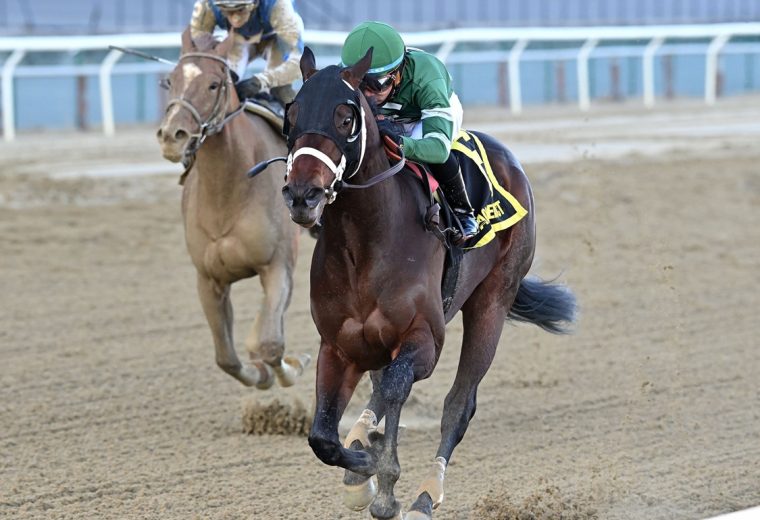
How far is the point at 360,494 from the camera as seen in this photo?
157 inches

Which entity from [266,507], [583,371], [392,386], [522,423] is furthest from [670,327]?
[392,386]

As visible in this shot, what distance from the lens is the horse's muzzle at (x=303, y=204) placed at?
3.44 meters

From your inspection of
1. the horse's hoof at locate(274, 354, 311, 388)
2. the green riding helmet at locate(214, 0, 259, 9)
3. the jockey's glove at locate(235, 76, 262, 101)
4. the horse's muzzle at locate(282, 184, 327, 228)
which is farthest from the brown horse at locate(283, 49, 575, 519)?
the green riding helmet at locate(214, 0, 259, 9)

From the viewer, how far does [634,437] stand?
5.87 meters

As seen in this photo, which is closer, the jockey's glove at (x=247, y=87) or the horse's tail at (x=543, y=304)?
the horse's tail at (x=543, y=304)

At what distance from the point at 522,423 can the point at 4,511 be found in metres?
2.59

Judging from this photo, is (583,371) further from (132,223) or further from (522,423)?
(132,223)

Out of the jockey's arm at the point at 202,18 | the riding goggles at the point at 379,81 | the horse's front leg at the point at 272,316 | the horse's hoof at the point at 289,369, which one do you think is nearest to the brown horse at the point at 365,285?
the riding goggles at the point at 379,81

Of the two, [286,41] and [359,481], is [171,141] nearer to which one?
[286,41]

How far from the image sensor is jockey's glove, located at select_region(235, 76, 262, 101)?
600cm

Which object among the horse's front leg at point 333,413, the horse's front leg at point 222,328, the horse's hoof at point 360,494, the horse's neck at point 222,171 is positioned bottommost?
the horse's front leg at point 222,328

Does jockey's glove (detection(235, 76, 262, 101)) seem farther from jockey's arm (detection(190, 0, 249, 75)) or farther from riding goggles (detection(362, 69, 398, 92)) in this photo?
riding goggles (detection(362, 69, 398, 92))

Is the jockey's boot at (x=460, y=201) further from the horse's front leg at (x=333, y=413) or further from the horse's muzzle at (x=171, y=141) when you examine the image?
the horse's muzzle at (x=171, y=141)

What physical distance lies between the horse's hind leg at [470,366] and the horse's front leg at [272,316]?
3.92ft
